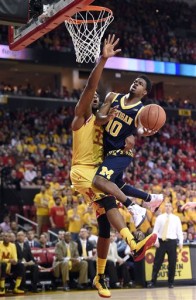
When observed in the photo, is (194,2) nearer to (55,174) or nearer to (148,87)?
(55,174)

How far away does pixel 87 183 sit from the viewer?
8.00m

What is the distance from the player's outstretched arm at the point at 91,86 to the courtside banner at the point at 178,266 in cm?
834

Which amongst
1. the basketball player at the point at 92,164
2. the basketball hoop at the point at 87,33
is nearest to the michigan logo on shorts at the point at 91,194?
the basketball player at the point at 92,164

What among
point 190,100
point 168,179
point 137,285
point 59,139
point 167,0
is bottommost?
point 137,285

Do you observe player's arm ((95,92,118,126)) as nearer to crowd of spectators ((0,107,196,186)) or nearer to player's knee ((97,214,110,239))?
player's knee ((97,214,110,239))

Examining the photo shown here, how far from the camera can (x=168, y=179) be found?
24.3m

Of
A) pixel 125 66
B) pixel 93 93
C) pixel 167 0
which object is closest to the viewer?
pixel 93 93

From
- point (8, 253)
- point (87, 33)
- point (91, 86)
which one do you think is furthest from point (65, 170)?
point (91, 86)

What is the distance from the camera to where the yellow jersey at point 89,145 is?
8.20 metres

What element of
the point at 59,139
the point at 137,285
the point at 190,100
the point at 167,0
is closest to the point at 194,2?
the point at 167,0

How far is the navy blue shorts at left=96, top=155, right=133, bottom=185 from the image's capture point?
7789 mm

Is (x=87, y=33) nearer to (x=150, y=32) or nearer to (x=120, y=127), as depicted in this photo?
(x=120, y=127)

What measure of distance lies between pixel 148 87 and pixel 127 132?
695 millimetres

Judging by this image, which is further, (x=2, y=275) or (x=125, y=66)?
(x=125, y=66)
